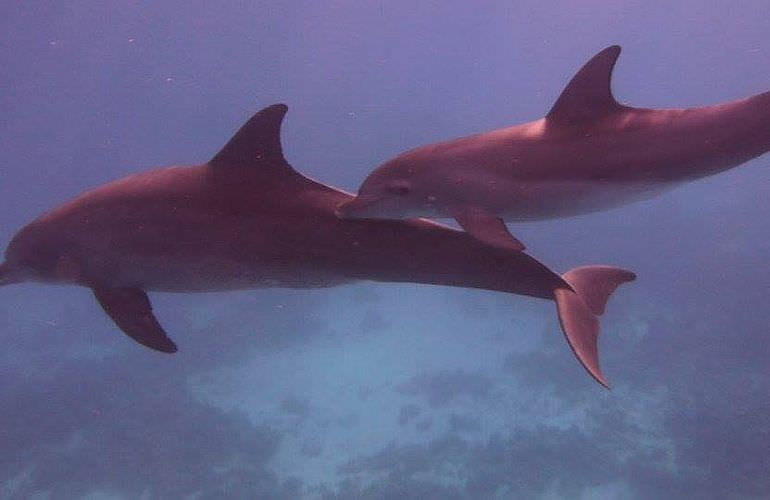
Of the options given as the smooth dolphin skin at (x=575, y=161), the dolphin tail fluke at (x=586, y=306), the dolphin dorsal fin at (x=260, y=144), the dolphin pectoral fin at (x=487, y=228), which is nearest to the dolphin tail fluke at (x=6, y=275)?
the dolphin dorsal fin at (x=260, y=144)

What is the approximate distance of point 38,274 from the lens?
5668 mm

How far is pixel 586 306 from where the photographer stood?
16.2 feet

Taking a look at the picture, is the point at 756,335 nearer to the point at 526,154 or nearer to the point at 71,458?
the point at 526,154

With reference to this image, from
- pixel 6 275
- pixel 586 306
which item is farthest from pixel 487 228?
pixel 6 275

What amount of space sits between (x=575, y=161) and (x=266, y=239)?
2.43 m

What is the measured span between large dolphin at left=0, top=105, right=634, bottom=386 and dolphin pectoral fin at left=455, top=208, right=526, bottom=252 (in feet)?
0.46

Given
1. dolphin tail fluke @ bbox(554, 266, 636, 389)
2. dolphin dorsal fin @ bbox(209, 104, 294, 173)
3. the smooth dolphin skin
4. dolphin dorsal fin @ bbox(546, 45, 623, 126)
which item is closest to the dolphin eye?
the smooth dolphin skin

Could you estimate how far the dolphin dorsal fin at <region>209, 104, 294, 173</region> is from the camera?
15.5ft

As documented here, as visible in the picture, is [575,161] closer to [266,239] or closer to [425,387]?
[266,239]

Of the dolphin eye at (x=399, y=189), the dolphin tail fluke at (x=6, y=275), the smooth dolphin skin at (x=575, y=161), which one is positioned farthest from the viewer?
the dolphin tail fluke at (x=6, y=275)

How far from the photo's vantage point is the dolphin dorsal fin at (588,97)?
15.6ft

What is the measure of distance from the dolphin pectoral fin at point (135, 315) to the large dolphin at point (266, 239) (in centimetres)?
2

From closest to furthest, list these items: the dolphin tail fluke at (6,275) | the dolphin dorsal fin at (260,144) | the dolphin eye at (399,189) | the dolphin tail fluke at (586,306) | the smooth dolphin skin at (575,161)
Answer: the dolphin tail fluke at (586,306) → the smooth dolphin skin at (575,161) → the dolphin dorsal fin at (260,144) → the dolphin eye at (399,189) → the dolphin tail fluke at (6,275)

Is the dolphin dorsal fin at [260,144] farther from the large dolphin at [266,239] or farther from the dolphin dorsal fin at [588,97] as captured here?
the dolphin dorsal fin at [588,97]
